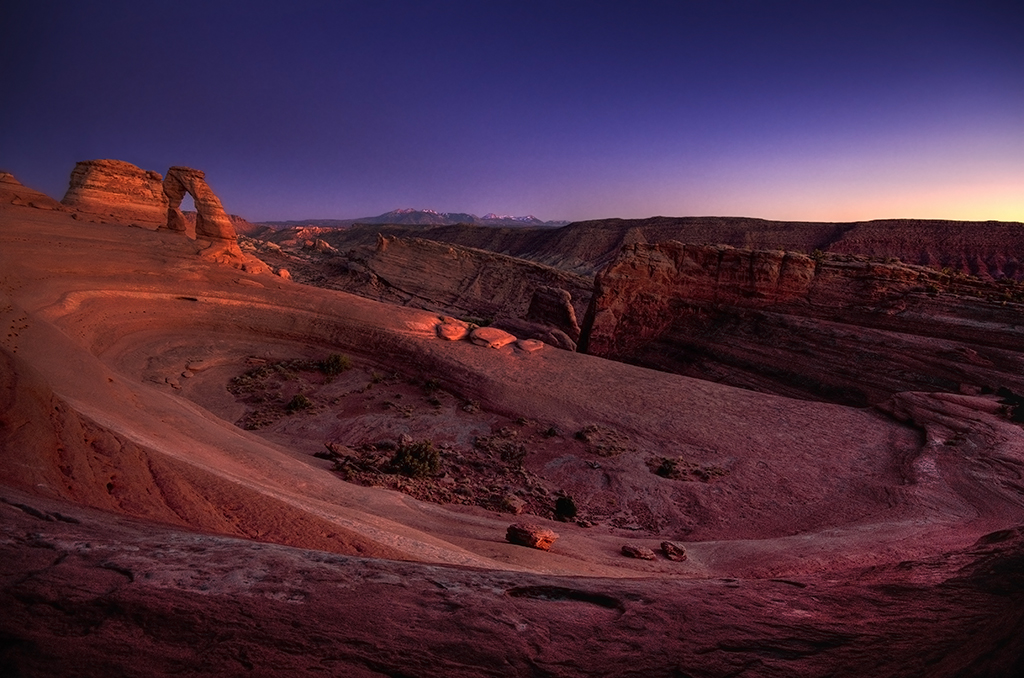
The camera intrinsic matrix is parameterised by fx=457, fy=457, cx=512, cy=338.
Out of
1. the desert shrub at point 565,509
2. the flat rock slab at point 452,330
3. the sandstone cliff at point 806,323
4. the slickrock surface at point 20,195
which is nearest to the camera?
the desert shrub at point 565,509

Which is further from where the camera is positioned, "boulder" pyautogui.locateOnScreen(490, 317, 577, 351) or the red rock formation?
"boulder" pyautogui.locateOnScreen(490, 317, 577, 351)

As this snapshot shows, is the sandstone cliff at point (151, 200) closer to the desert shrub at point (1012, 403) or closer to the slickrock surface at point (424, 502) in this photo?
the slickrock surface at point (424, 502)

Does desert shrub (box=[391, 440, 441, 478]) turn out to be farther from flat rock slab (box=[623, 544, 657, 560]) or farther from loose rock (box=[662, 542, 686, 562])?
loose rock (box=[662, 542, 686, 562])

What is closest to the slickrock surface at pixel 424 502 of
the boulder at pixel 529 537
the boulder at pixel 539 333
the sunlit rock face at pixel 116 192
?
the boulder at pixel 529 537

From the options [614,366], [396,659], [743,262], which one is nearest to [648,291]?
[743,262]

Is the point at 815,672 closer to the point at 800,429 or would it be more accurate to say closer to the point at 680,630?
the point at 680,630

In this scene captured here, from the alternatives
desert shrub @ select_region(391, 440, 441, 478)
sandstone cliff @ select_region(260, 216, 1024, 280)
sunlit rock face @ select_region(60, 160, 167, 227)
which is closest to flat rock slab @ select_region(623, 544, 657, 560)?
desert shrub @ select_region(391, 440, 441, 478)
